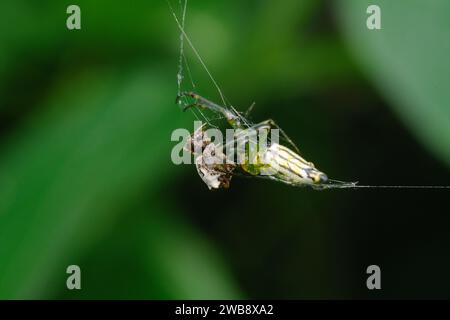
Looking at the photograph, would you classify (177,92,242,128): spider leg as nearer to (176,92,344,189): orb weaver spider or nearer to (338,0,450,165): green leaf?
(176,92,344,189): orb weaver spider

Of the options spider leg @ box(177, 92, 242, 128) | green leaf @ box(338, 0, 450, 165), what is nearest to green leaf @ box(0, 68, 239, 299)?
spider leg @ box(177, 92, 242, 128)

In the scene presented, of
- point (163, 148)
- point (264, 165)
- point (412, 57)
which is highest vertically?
point (412, 57)

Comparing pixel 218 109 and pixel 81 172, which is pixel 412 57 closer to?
pixel 218 109

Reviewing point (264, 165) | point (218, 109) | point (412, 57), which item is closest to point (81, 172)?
point (218, 109)

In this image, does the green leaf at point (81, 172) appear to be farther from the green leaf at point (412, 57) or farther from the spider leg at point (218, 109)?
the green leaf at point (412, 57)

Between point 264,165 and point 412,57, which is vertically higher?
point 412,57
